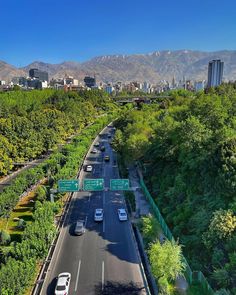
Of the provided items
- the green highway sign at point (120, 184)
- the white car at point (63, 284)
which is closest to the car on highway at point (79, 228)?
the green highway sign at point (120, 184)

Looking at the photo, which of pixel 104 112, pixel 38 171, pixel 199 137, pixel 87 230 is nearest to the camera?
pixel 87 230

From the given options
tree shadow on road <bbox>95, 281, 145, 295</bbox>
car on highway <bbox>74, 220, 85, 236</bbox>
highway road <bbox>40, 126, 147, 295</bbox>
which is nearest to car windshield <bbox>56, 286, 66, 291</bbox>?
highway road <bbox>40, 126, 147, 295</bbox>

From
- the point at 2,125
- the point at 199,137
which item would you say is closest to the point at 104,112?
the point at 2,125

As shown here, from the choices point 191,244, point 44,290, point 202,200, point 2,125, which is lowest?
point 44,290

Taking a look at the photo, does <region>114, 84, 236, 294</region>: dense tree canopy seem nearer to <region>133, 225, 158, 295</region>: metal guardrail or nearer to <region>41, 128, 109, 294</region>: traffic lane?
<region>133, 225, 158, 295</region>: metal guardrail

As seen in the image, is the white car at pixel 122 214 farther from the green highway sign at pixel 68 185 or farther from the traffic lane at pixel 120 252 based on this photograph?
the green highway sign at pixel 68 185

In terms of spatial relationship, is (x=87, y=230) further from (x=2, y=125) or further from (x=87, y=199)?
(x=2, y=125)
